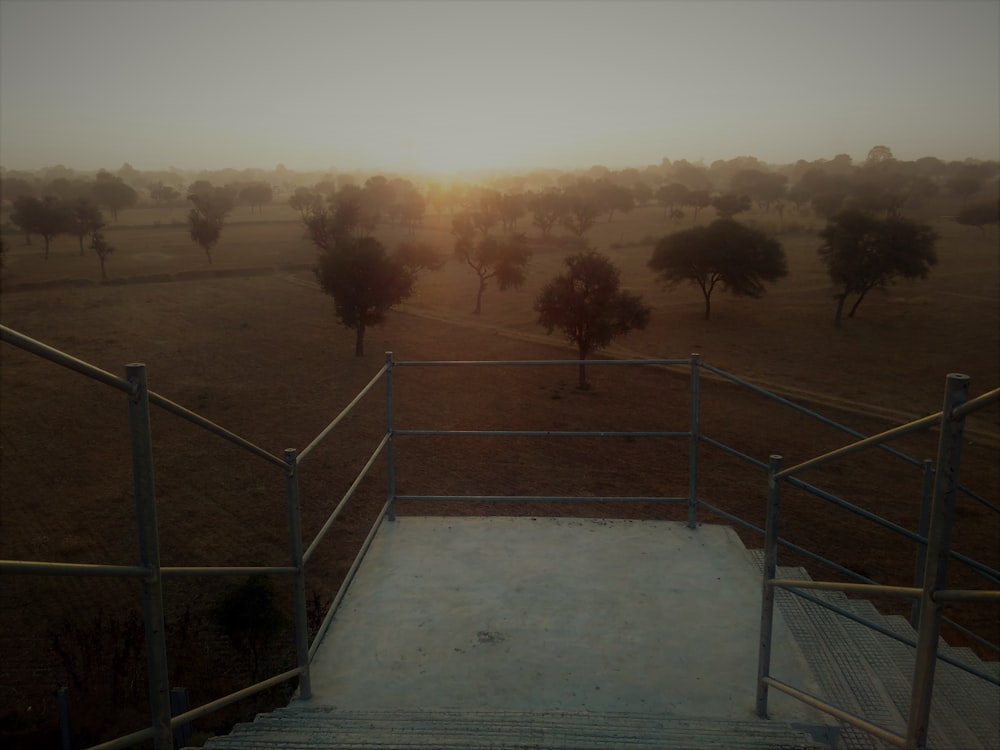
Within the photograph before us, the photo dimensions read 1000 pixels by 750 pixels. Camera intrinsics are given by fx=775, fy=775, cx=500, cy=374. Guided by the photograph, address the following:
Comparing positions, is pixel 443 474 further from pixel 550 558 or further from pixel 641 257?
pixel 641 257

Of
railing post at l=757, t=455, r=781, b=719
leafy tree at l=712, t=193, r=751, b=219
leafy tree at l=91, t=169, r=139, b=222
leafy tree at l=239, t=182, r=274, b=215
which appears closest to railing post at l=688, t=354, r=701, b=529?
railing post at l=757, t=455, r=781, b=719

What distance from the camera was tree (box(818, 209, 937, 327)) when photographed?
30703 millimetres

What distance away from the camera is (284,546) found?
1166 centimetres

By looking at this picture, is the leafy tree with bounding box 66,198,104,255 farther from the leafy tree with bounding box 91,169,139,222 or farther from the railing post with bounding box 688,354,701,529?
the railing post with bounding box 688,354,701,529

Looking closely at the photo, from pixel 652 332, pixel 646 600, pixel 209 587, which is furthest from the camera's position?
pixel 652 332

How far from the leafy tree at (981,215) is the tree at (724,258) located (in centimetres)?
2732

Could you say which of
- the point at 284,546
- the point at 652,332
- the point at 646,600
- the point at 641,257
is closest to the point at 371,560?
the point at 646,600

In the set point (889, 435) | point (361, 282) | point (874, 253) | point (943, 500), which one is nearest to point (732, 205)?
point (874, 253)

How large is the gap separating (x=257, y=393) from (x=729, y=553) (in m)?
17.1

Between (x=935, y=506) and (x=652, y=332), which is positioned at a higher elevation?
(x=935, y=506)

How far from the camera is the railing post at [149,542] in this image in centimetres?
201

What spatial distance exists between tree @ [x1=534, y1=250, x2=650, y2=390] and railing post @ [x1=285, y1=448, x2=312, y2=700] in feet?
62.9

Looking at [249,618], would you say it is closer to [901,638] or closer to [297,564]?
[297,564]

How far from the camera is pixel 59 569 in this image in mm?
1692
